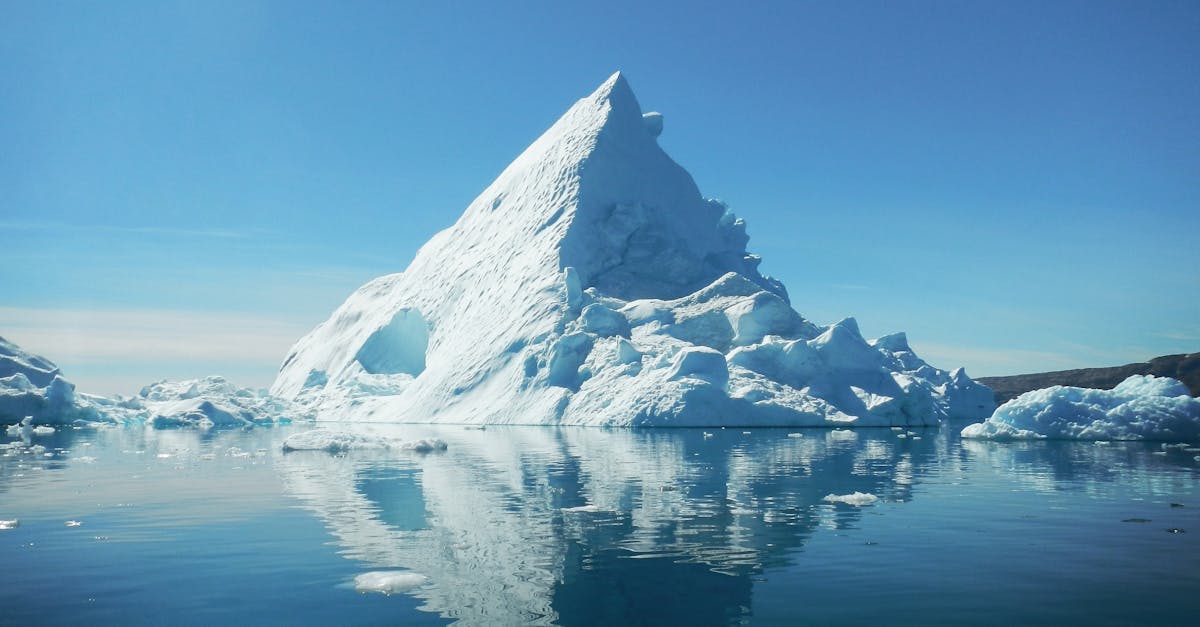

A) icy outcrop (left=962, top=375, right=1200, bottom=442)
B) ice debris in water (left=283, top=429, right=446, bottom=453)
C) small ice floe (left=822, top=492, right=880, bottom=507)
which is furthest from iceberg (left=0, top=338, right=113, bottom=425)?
icy outcrop (left=962, top=375, right=1200, bottom=442)

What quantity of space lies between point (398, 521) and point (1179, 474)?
1991cm

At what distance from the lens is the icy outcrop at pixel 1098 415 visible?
3559 centimetres

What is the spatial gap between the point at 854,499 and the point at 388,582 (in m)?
10.3

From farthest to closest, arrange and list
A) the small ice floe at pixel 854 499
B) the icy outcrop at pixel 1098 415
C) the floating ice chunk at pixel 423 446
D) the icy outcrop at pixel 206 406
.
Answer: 1. the icy outcrop at pixel 206 406
2. the icy outcrop at pixel 1098 415
3. the floating ice chunk at pixel 423 446
4. the small ice floe at pixel 854 499

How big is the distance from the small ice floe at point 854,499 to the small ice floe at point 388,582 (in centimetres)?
961

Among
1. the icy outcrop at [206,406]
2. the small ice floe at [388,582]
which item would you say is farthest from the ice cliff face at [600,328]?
the small ice floe at [388,582]

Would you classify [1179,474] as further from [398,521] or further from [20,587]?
[20,587]

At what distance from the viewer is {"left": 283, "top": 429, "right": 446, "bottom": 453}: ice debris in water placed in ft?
103

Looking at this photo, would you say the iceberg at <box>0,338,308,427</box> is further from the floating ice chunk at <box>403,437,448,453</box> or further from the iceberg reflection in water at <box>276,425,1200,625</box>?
the iceberg reflection in water at <box>276,425,1200,625</box>

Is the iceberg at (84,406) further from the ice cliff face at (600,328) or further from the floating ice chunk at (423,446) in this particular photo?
the floating ice chunk at (423,446)

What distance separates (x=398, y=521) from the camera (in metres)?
14.7

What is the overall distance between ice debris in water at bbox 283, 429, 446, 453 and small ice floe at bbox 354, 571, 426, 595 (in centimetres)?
2109

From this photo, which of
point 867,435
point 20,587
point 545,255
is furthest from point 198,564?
point 545,255

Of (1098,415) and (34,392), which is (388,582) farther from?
(34,392)
